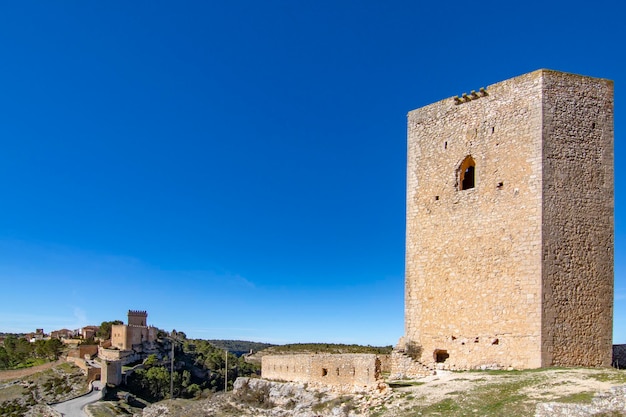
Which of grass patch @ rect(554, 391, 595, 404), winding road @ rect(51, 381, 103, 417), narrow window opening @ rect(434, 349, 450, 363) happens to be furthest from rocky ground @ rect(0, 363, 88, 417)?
grass patch @ rect(554, 391, 595, 404)

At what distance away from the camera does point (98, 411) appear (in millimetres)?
46406

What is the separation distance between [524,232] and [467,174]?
10.2 feet

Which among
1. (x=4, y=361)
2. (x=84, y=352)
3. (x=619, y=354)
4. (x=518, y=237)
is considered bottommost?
(x=4, y=361)

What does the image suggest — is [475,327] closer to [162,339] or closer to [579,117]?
[579,117]

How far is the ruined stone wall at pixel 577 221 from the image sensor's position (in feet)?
54.7

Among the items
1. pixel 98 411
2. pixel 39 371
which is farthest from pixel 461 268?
pixel 39 371

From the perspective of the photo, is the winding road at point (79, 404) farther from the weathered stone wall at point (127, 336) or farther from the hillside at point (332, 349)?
the hillside at point (332, 349)

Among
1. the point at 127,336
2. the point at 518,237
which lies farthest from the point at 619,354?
the point at 127,336

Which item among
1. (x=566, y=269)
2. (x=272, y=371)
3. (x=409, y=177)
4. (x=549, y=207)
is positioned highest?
(x=409, y=177)

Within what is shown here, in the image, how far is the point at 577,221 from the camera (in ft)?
56.2

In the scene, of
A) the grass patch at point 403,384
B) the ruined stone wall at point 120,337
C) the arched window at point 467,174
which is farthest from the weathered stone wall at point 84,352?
the arched window at point 467,174

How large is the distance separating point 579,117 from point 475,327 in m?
6.66

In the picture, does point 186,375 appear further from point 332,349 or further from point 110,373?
point 332,349

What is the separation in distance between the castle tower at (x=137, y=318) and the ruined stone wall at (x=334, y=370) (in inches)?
2645
